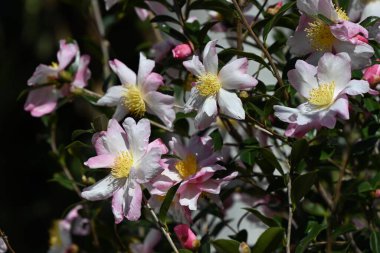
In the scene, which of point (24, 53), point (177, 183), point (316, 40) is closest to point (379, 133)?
point (316, 40)

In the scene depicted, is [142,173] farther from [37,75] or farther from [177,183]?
[37,75]

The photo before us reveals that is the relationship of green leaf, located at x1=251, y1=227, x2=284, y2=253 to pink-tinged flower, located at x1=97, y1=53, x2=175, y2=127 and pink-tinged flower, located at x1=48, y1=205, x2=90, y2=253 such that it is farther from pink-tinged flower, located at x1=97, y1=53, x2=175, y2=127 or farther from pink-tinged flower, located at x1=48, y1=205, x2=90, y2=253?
pink-tinged flower, located at x1=48, y1=205, x2=90, y2=253

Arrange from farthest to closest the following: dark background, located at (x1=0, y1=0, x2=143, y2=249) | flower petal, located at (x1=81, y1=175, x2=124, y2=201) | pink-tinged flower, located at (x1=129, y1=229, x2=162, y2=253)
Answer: dark background, located at (x1=0, y1=0, x2=143, y2=249) < pink-tinged flower, located at (x1=129, y1=229, x2=162, y2=253) < flower petal, located at (x1=81, y1=175, x2=124, y2=201)

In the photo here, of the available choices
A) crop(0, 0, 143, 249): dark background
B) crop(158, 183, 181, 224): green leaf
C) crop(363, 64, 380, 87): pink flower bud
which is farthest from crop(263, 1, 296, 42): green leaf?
crop(0, 0, 143, 249): dark background

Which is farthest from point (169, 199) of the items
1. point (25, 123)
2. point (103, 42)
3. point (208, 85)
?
point (25, 123)

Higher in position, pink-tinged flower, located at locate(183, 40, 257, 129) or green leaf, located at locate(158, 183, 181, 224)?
pink-tinged flower, located at locate(183, 40, 257, 129)

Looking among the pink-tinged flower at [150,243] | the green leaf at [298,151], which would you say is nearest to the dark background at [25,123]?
the pink-tinged flower at [150,243]

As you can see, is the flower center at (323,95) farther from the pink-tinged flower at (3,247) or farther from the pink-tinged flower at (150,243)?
the pink-tinged flower at (3,247)
